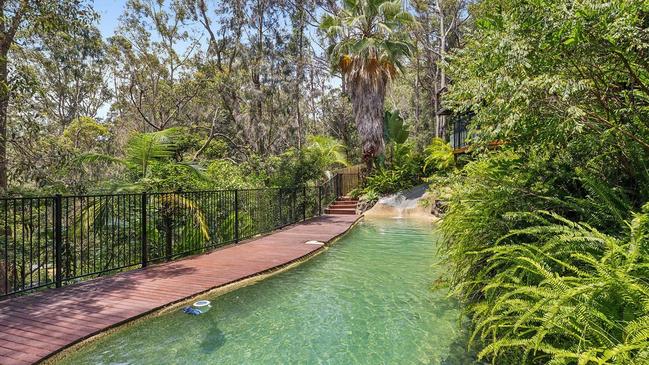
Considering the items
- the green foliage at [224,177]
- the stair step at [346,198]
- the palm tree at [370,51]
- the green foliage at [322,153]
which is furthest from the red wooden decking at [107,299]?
the stair step at [346,198]

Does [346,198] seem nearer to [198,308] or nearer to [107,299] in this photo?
[198,308]

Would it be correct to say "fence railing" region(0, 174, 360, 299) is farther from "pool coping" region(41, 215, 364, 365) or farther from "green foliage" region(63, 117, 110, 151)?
"green foliage" region(63, 117, 110, 151)

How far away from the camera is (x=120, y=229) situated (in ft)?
23.4

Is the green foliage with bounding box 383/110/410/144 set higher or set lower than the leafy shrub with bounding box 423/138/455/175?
higher

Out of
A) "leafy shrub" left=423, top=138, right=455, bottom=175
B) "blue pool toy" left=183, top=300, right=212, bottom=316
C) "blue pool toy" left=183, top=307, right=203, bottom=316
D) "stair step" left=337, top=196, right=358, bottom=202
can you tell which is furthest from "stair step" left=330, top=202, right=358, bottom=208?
"blue pool toy" left=183, top=307, right=203, bottom=316

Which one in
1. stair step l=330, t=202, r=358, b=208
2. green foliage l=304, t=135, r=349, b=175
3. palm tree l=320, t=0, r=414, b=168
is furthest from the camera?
stair step l=330, t=202, r=358, b=208

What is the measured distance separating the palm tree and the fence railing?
8240 mm

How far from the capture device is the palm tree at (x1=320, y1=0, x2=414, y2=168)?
16.4 m

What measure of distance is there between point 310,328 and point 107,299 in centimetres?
259

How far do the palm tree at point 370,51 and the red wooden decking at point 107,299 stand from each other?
11.2m

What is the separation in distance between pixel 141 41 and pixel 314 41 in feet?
40.4

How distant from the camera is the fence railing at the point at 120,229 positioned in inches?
219

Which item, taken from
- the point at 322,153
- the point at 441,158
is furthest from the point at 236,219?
the point at 441,158

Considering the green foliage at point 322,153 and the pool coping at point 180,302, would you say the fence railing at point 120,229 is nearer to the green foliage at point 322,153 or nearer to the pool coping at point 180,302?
the pool coping at point 180,302
